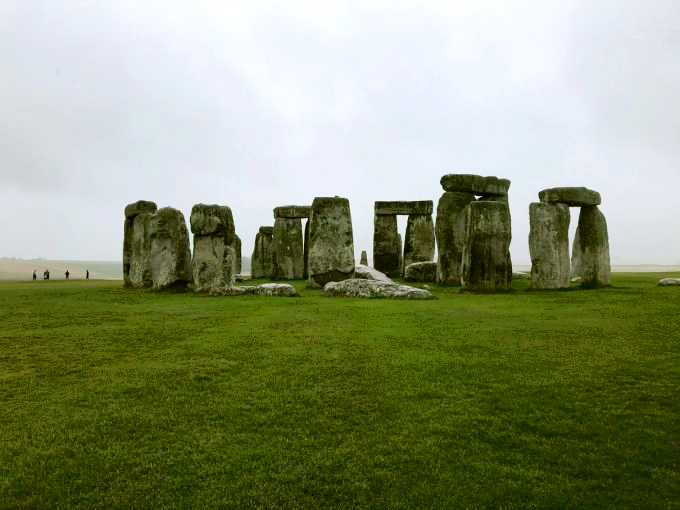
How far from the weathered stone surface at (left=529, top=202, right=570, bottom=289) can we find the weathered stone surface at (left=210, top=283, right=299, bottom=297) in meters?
6.46

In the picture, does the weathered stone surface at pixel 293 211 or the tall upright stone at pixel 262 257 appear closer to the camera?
the weathered stone surface at pixel 293 211

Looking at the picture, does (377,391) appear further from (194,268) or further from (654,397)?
(194,268)

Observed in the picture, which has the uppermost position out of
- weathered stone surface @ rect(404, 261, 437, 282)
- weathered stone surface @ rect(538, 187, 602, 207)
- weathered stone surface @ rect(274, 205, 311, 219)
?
weathered stone surface @ rect(274, 205, 311, 219)

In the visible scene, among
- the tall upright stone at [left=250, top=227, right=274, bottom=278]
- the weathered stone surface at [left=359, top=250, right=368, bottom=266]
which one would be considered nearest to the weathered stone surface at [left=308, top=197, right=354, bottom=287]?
the tall upright stone at [left=250, top=227, right=274, bottom=278]

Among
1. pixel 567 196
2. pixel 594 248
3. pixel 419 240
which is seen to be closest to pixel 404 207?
pixel 419 240

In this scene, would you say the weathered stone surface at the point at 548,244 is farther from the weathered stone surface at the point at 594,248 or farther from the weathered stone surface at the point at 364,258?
the weathered stone surface at the point at 364,258

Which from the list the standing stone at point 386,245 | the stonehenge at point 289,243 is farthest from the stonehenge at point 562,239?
the stonehenge at point 289,243

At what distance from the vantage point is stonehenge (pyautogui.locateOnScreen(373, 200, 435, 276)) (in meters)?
21.8

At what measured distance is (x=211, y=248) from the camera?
13.8m

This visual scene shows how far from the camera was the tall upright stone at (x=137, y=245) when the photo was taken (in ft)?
51.7

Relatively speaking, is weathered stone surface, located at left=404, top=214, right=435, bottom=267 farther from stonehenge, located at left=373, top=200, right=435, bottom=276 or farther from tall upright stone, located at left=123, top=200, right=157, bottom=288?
tall upright stone, located at left=123, top=200, right=157, bottom=288

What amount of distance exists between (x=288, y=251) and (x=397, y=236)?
488 centimetres

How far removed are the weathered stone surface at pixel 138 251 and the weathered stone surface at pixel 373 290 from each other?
6161mm

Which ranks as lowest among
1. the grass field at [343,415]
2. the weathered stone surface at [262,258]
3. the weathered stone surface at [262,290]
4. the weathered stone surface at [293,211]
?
the grass field at [343,415]
